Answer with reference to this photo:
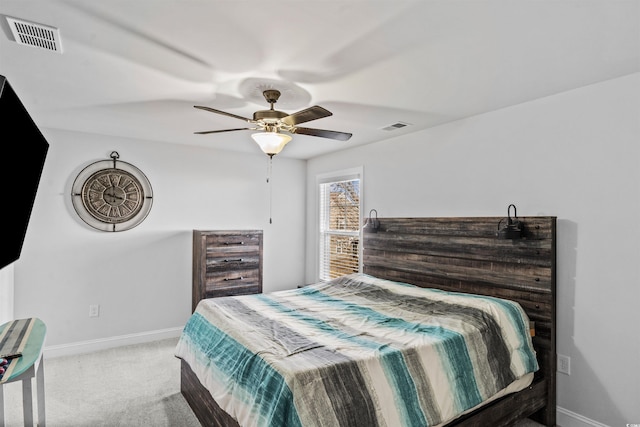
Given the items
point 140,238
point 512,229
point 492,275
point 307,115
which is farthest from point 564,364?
point 140,238

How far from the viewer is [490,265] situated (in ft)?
9.80

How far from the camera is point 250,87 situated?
254cm

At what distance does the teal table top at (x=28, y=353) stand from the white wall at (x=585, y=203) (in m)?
3.22

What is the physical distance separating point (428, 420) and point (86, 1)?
101 inches

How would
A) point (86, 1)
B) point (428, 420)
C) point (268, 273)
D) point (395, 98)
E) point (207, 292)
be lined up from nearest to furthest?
point (86, 1), point (428, 420), point (395, 98), point (207, 292), point (268, 273)

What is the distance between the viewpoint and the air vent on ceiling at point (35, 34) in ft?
5.68

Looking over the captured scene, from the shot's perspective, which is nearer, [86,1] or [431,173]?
[86,1]

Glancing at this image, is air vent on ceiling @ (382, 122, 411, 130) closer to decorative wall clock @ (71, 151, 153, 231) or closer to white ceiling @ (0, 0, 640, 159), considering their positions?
white ceiling @ (0, 0, 640, 159)

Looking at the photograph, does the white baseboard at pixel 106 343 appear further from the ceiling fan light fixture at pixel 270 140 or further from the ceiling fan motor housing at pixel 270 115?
the ceiling fan motor housing at pixel 270 115

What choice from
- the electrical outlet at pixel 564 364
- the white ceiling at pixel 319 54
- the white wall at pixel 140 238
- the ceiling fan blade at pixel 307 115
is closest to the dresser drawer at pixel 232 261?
the white wall at pixel 140 238

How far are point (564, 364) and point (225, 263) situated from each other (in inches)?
134

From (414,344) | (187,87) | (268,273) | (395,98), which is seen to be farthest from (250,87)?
(268,273)

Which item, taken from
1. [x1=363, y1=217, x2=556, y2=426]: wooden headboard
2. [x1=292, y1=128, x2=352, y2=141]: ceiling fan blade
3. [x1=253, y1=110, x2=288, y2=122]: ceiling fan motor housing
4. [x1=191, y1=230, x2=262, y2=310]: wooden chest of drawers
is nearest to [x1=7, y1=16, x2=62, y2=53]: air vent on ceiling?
[x1=253, y1=110, x2=288, y2=122]: ceiling fan motor housing

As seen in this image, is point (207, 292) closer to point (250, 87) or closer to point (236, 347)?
point (236, 347)
